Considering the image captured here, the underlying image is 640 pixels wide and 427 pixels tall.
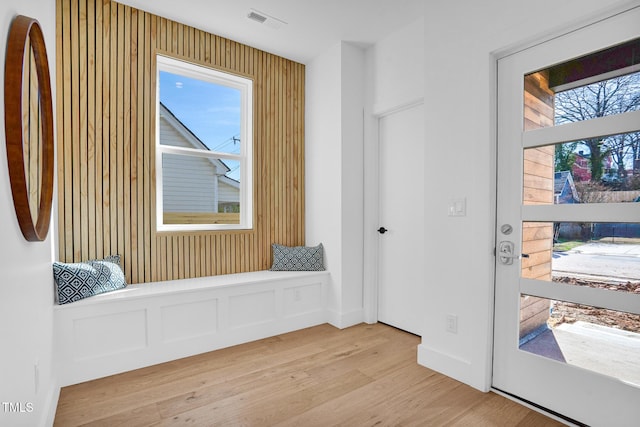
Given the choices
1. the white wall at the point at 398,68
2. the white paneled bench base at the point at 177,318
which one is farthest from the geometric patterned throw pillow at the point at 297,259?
the white wall at the point at 398,68

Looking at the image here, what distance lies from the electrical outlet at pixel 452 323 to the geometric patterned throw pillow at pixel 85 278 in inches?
98.7

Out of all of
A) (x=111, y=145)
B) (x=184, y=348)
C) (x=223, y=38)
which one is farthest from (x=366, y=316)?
(x=223, y=38)

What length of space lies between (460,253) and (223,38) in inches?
117

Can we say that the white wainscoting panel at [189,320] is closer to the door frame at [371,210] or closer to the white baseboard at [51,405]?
the white baseboard at [51,405]

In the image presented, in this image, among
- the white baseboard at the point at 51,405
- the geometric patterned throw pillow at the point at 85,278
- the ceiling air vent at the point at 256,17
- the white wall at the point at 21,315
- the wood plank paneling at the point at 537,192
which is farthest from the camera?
the ceiling air vent at the point at 256,17

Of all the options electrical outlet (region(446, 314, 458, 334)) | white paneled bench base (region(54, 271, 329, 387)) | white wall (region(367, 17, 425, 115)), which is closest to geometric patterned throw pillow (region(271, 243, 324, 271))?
white paneled bench base (region(54, 271, 329, 387))

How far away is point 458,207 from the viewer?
90.7 inches

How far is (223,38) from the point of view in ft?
10.6

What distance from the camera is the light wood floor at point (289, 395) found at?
1.85m

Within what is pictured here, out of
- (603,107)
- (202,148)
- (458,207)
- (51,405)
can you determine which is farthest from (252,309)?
(603,107)

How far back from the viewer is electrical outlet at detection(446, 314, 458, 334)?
7.57 ft

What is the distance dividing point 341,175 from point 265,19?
61.8 inches

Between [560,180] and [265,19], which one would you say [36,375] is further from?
[265,19]

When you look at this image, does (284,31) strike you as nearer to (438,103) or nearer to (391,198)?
(438,103)
